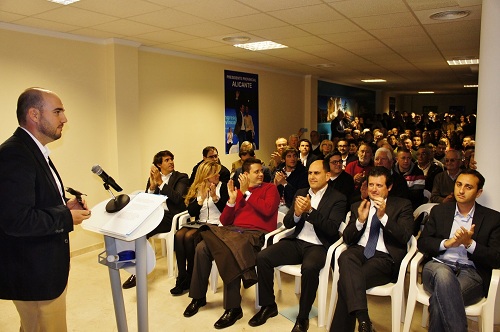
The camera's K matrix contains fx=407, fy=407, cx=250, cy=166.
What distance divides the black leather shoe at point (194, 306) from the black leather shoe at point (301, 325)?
93 cm

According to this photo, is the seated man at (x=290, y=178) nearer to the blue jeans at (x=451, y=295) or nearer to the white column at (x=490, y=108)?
the white column at (x=490, y=108)

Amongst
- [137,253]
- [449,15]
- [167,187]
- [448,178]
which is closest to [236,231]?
[167,187]

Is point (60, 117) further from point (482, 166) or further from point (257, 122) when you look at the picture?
point (257, 122)

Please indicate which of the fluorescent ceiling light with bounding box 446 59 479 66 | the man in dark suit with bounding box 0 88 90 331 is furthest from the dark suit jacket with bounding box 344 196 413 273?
the fluorescent ceiling light with bounding box 446 59 479 66

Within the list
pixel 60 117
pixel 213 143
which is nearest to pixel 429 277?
pixel 60 117

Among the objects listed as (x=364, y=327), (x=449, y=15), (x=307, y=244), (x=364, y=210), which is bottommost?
(x=364, y=327)

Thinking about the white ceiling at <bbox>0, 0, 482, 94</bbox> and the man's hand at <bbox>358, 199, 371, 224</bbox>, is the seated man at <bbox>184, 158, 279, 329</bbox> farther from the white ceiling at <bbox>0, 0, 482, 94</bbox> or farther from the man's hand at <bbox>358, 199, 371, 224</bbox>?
the white ceiling at <bbox>0, 0, 482, 94</bbox>

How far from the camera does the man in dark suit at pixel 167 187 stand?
455 cm

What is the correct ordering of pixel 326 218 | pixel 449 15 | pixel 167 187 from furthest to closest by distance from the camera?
pixel 167 187
pixel 449 15
pixel 326 218

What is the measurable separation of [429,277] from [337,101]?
1036 centimetres

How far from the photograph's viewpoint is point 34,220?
1890mm

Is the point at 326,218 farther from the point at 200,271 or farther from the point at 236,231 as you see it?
the point at 200,271

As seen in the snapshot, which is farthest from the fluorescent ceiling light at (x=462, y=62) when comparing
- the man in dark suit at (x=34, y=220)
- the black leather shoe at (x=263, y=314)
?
the man in dark suit at (x=34, y=220)

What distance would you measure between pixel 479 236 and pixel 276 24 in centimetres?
305
